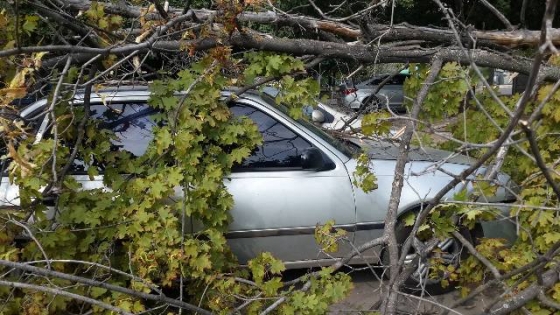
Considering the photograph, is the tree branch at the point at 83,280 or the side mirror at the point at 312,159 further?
the side mirror at the point at 312,159

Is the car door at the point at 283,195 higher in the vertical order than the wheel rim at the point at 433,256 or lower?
higher

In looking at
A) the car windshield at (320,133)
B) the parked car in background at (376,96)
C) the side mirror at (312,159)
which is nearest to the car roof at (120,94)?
the car windshield at (320,133)

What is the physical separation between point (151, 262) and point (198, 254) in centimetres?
29

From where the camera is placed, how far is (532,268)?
2.47m

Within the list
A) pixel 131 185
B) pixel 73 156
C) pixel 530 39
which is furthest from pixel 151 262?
pixel 530 39

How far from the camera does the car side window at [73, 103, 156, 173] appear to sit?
395 centimetres

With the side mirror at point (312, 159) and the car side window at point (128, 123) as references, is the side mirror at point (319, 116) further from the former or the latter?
the car side window at point (128, 123)

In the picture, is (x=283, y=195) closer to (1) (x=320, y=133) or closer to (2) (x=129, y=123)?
(1) (x=320, y=133)

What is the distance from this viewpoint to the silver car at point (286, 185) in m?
4.05

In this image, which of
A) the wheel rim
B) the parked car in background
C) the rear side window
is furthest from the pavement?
the rear side window

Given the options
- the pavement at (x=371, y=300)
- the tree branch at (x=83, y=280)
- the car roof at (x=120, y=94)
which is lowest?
the pavement at (x=371, y=300)

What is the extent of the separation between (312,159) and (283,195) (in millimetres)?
343

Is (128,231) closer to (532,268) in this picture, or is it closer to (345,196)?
(345,196)

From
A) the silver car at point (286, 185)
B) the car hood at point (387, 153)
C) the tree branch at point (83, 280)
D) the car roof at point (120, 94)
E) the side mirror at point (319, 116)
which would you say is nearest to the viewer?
the tree branch at point (83, 280)
